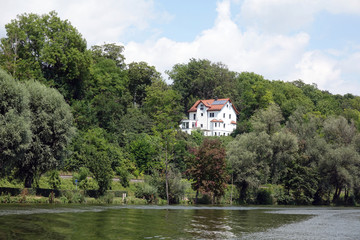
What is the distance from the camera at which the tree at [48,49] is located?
7238cm

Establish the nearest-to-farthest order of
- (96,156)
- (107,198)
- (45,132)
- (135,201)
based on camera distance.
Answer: (45,132) → (107,198) → (96,156) → (135,201)

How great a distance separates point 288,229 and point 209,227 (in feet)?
21.3

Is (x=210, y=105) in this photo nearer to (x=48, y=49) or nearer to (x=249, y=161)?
(x=249, y=161)

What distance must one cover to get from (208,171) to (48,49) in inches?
1358

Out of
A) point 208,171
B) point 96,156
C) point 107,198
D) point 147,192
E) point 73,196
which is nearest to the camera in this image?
point 73,196

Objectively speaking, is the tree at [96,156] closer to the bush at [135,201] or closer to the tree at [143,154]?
the bush at [135,201]

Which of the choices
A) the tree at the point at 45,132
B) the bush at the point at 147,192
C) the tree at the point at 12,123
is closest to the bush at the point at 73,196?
the tree at the point at 45,132

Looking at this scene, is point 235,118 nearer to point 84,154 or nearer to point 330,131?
point 330,131

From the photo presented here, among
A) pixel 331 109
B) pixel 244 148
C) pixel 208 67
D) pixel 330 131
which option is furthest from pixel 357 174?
pixel 208 67

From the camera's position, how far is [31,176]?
169ft

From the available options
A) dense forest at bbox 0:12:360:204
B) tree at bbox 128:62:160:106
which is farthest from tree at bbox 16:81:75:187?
tree at bbox 128:62:160:106

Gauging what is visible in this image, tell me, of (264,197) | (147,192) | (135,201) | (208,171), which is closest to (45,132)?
(135,201)

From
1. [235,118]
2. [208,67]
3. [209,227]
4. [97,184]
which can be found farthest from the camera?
[208,67]

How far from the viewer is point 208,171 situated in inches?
2653
